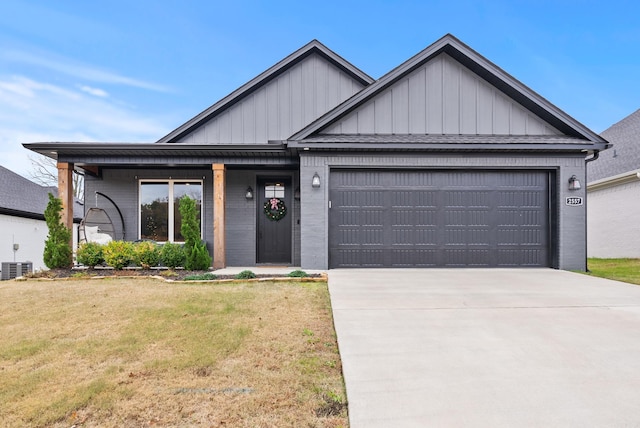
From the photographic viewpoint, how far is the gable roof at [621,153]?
12180 millimetres

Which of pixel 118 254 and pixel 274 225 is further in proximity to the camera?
pixel 274 225

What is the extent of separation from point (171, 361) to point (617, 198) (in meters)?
15.0

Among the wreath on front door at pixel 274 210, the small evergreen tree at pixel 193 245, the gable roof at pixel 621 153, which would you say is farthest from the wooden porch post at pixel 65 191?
the gable roof at pixel 621 153

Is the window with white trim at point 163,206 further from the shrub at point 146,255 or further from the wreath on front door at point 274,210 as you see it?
the wreath on front door at point 274,210

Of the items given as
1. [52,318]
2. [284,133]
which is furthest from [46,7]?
[52,318]

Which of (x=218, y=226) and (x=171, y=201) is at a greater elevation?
(x=171, y=201)

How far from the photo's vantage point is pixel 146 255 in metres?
7.86

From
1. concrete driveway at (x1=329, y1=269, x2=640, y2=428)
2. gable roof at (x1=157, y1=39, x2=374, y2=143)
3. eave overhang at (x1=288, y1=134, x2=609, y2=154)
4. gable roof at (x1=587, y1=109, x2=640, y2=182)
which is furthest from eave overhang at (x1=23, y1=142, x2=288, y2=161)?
gable roof at (x1=587, y1=109, x2=640, y2=182)

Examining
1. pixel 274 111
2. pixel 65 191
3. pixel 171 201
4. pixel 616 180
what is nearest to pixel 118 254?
pixel 65 191

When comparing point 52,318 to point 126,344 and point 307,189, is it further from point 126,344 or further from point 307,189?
point 307,189

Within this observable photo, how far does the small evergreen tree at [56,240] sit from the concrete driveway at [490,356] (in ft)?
20.7

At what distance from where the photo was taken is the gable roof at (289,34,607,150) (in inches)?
307

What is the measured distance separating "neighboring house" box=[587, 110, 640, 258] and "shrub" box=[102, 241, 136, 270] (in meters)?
14.6

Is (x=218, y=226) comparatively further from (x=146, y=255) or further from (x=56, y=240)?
(x=56, y=240)
